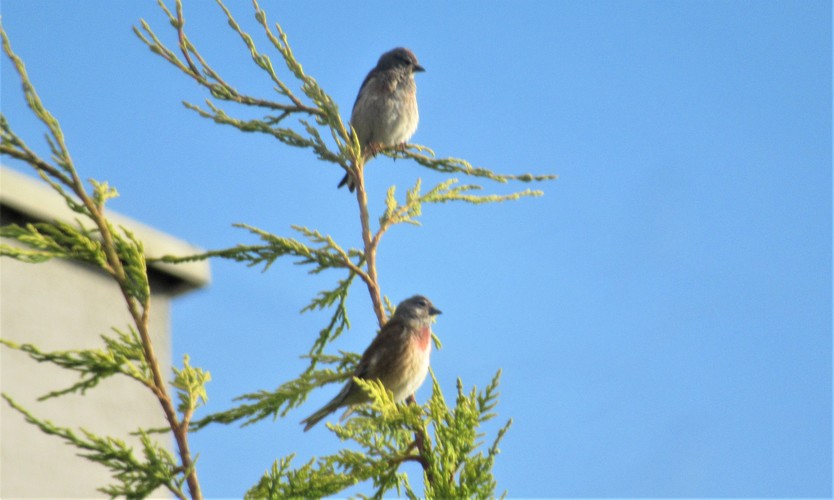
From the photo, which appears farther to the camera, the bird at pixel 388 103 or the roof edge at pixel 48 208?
the roof edge at pixel 48 208

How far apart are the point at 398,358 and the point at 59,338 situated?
6.78 metres

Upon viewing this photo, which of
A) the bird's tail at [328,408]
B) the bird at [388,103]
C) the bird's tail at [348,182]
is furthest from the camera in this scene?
the bird's tail at [348,182]

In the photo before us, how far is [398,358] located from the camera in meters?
5.15

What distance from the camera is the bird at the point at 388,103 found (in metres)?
8.57

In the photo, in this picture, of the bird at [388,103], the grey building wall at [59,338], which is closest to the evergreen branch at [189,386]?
the bird at [388,103]

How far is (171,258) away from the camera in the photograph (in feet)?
14.2

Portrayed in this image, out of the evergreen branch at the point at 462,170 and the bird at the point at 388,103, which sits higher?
the bird at the point at 388,103

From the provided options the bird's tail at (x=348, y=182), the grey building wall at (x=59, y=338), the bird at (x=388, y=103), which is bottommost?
the grey building wall at (x=59, y=338)

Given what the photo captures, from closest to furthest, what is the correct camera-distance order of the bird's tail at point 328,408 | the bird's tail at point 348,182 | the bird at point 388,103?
the bird's tail at point 328,408 < the bird at point 388,103 < the bird's tail at point 348,182

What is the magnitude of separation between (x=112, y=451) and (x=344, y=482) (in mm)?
921

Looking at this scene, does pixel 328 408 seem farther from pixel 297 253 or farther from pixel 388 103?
pixel 388 103

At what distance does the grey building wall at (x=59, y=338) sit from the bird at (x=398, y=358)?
546cm

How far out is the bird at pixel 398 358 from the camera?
4.89 metres

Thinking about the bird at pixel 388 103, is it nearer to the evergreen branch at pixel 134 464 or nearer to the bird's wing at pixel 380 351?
the bird's wing at pixel 380 351
